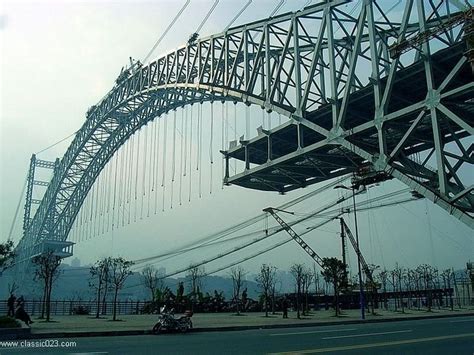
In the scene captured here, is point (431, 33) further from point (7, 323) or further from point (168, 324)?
point (7, 323)

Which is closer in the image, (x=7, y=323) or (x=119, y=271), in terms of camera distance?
(x=7, y=323)

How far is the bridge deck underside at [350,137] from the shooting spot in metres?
27.4

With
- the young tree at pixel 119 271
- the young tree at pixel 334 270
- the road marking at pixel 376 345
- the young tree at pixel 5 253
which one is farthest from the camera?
the young tree at pixel 334 270

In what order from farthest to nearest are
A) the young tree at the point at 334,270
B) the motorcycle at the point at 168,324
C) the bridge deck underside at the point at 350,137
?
1. the young tree at the point at 334,270
2. the bridge deck underside at the point at 350,137
3. the motorcycle at the point at 168,324

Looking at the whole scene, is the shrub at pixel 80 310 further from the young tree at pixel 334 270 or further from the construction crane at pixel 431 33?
the construction crane at pixel 431 33

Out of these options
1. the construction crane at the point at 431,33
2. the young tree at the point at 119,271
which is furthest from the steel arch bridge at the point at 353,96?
the young tree at the point at 119,271

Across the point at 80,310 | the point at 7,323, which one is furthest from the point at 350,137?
the point at 80,310

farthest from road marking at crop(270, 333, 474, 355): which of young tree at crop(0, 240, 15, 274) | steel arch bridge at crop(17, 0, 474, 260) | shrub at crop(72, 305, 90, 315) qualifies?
shrub at crop(72, 305, 90, 315)

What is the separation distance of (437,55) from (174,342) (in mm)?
19917

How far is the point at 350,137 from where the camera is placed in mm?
30375

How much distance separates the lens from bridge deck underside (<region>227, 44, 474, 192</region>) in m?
27.4

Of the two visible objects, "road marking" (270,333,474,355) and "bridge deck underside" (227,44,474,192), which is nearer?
"road marking" (270,333,474,355)

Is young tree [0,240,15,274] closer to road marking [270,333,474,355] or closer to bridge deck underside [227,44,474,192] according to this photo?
bridge deck underside [227,44,474,192]

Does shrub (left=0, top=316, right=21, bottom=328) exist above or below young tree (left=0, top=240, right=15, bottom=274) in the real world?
below
